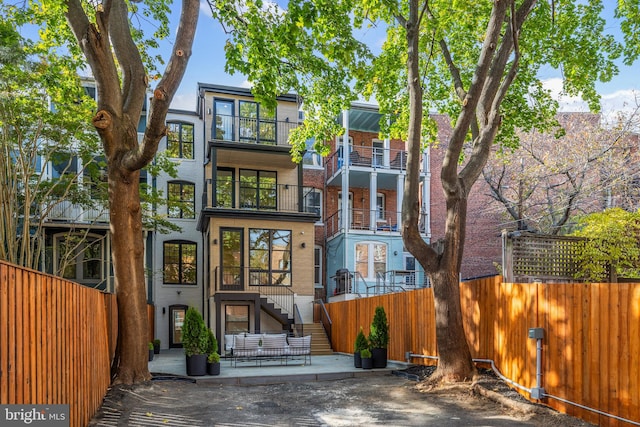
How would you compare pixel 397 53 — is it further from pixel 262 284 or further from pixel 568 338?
pixel 262 284

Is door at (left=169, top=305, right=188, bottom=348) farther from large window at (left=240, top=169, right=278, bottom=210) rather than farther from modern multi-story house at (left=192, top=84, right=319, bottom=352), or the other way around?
large window at (left=240, top=169, right=278, bottom=210)

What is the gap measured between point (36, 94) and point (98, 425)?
422 inches

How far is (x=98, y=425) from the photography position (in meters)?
6.77

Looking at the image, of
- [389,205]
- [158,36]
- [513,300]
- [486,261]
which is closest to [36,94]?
[158,36]

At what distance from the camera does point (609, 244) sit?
10.3 m

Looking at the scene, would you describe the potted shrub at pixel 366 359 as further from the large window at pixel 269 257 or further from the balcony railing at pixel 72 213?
the balcony railing at pixel 72 213

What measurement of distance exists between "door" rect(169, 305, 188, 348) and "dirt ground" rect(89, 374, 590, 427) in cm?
1158

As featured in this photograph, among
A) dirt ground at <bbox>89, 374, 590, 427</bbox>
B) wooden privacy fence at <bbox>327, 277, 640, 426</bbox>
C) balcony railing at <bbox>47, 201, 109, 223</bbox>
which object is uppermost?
balcony railing at <bbox>47, 201, 109, 223</bbox>

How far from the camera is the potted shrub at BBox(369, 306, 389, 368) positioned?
1305cm

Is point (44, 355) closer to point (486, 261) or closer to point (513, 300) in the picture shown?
point (513, 300)

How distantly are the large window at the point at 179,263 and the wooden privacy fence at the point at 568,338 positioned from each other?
1474 cm

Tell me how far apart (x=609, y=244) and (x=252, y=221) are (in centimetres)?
1304

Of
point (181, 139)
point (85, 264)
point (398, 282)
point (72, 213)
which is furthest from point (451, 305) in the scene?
point (85, 264)

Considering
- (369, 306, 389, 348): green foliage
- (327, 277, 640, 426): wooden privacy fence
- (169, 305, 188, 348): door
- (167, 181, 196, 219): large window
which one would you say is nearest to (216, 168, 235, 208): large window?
(167, 181, 196, 219): large window
